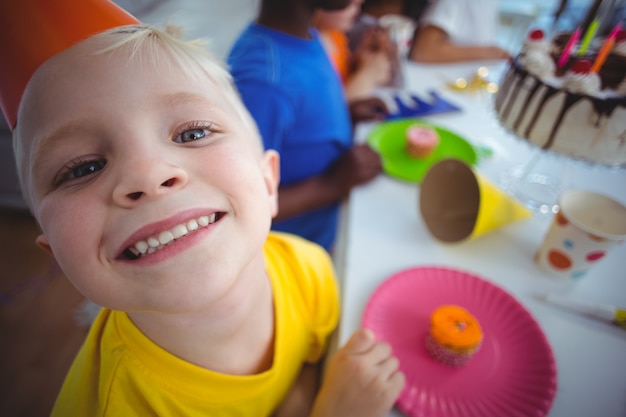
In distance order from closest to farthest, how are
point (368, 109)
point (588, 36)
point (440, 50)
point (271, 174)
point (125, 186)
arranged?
point (125, 186), point (271, 174), point (588, 36), point (368, 109), point (440, 50)

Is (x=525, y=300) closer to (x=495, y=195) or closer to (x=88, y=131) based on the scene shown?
(x=495, y=195)

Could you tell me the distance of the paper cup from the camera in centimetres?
67

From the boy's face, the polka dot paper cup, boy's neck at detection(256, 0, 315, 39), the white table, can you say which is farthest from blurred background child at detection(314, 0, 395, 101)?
the boy's face

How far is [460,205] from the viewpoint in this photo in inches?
27.9

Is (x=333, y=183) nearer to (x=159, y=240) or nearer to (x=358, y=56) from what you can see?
(x=159, y=240)

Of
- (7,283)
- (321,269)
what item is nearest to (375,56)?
(321,269)

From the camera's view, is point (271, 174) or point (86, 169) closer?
point (86, 169)

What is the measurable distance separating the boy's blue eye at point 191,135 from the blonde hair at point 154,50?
0.07m

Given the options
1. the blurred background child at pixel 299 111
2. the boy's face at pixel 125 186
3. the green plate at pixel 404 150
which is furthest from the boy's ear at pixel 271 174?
the green plate at pixel 404 150

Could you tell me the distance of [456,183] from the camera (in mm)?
710

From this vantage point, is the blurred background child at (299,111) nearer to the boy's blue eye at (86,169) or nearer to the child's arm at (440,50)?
the boy's blue eye at (86,169)

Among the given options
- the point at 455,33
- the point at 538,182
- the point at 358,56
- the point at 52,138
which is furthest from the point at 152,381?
the point at 455,33

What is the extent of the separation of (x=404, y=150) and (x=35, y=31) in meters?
0.77

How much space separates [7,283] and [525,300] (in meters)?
1.79
